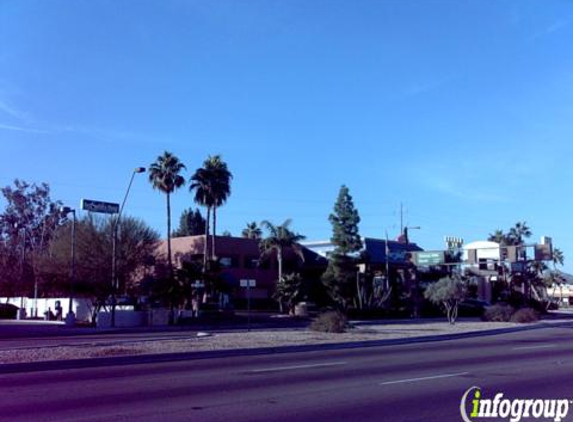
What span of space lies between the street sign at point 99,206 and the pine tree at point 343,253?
2225cm

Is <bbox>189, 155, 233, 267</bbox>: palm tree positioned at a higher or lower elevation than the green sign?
higher

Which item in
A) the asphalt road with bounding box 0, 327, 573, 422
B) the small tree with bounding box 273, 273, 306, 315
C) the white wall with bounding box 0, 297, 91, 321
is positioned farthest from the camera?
the small tree with bounding box 273, 273, 306, 315

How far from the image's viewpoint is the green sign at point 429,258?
63094 mm

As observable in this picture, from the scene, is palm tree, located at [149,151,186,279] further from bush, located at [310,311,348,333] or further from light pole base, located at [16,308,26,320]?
bush, located at [310,311,348,333]

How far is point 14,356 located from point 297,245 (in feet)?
155

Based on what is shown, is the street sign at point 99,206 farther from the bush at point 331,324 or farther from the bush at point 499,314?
the bush at point 499,314

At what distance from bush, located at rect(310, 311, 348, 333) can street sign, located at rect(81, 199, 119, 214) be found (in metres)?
18.1

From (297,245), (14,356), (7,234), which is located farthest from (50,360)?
(7,234)

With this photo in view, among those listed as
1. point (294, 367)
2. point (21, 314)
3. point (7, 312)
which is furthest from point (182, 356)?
point (7, 312)

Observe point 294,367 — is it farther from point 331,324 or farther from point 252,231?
point 252,231

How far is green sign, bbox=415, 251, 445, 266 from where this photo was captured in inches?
2484

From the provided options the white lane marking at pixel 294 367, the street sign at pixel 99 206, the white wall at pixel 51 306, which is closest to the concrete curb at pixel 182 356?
the white lane marking at pixel 294 367

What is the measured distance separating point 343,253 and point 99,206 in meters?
24.3

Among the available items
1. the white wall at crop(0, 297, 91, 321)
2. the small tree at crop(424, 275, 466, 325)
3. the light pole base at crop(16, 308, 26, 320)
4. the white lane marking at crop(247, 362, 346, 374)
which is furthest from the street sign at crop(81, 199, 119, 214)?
the white lane marking at crop(247, 362, 346, 374)
